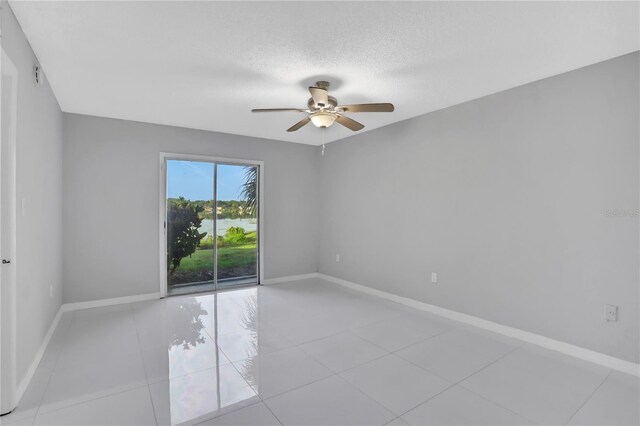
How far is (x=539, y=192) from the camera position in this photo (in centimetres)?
281

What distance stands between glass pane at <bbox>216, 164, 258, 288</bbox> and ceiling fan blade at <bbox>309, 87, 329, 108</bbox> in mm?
2503

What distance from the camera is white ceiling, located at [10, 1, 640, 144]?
187 cm

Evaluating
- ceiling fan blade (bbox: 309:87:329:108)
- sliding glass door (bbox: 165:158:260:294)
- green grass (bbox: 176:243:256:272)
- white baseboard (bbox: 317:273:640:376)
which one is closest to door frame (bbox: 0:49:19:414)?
ceiling fan blade (bbox: 309:87:329:108)

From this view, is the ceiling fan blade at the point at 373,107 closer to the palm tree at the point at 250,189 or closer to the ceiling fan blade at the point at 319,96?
the ceiling fan blade at the point at 319,96

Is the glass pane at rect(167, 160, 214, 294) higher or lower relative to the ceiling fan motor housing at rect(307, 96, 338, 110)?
lower

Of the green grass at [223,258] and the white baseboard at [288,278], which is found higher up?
the green grass at [223,258]

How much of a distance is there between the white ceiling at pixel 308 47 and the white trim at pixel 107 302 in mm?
2323

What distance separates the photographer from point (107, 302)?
3936 millimetres

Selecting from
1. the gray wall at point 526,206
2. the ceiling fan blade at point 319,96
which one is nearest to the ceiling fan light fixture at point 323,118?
the ceiling fan blade at point 319,96

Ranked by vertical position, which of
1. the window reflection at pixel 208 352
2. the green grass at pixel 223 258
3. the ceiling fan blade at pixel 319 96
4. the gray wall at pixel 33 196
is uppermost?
the ceiling fan blade at pixel 319 96

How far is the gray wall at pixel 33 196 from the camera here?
6.55 ft

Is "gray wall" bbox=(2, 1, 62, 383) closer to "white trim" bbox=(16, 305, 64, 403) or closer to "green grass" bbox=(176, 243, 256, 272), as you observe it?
"white trim" bbox=(16, 305, 64, 403)

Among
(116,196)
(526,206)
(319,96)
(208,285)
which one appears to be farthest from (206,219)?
(526,206)

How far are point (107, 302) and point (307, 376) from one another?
3.07m
